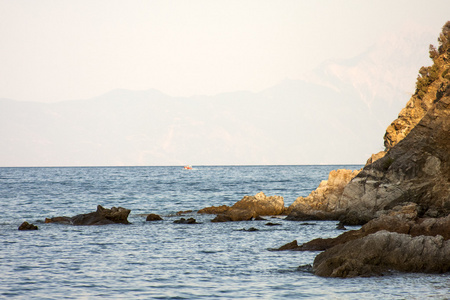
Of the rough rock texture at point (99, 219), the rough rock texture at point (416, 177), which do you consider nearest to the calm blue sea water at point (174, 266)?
the rough rock texture at point (99, 219)

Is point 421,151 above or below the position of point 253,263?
above

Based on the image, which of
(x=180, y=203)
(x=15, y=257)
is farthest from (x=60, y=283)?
(x=180, y=203)

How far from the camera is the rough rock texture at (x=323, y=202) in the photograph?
42031 mm

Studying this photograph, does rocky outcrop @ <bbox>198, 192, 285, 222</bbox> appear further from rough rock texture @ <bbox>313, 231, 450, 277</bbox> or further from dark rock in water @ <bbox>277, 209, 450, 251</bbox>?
rough rock texture @ <bbox>313, 231, 450, 277</bbox>

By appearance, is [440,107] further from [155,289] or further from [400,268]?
[155,289]

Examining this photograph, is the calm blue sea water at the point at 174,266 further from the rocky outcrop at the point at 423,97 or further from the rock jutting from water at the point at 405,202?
the rocky outcrop at the point at 423,97

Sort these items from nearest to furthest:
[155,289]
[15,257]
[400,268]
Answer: [155,289]
[400,268]
[15,257]

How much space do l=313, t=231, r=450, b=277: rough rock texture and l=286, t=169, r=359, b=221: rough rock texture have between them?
21581 mm

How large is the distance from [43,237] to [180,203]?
3204cm

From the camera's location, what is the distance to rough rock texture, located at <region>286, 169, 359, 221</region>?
42031mm

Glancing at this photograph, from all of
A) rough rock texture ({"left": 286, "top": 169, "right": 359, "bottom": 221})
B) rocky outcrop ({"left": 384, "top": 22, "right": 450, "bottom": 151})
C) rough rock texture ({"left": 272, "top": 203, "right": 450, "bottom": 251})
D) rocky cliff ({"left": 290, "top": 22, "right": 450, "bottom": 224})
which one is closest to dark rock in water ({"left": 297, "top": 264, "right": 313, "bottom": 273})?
rough rock texture ({"left": 272, "top": 203, "right": 450, "bottom": 251})

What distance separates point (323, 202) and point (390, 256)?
25.5m

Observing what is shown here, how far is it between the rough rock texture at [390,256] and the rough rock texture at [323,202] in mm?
21581

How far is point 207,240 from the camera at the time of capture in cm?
3078
